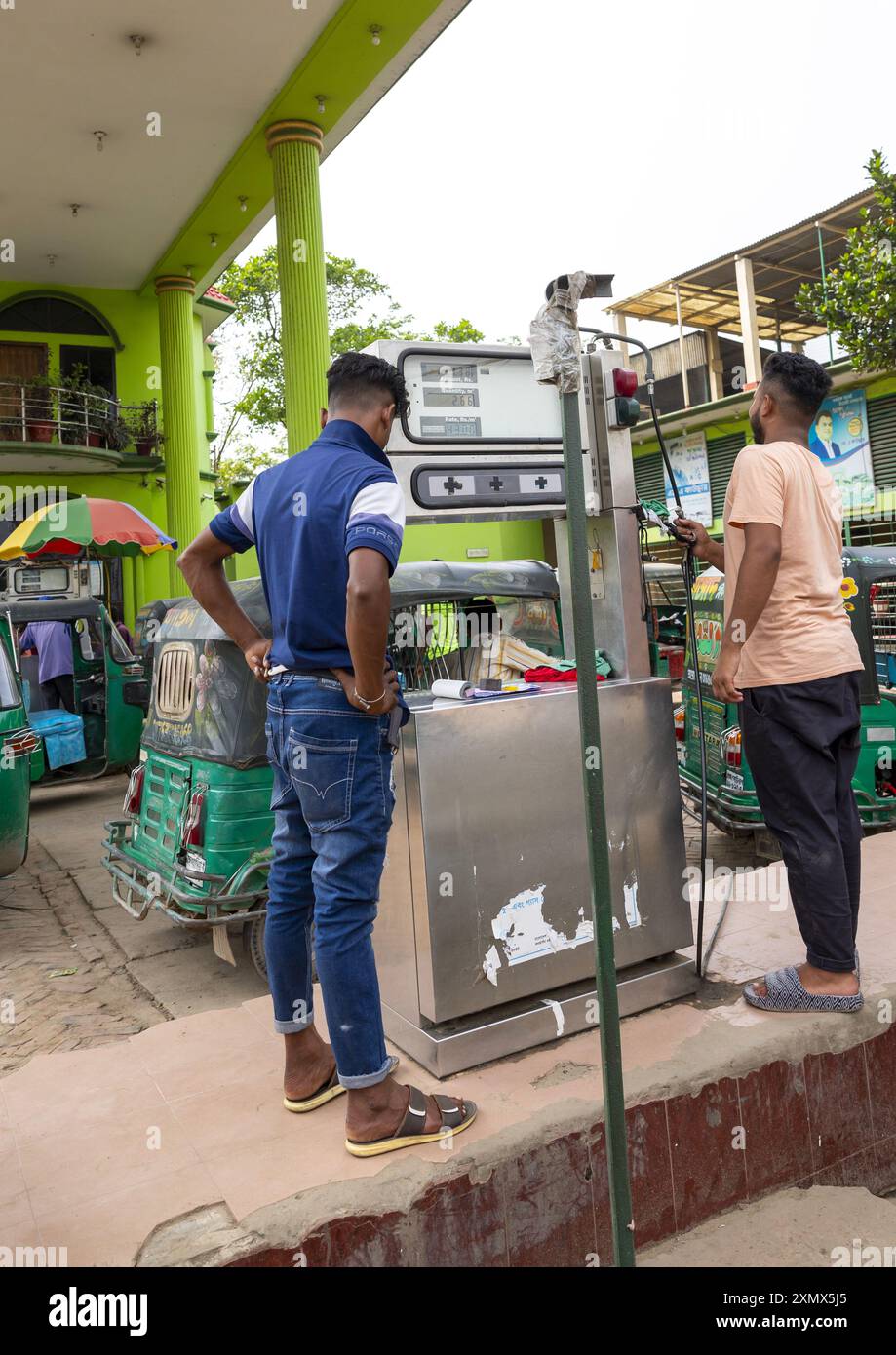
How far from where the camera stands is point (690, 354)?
2088 cm

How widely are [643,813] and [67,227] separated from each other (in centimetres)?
1713

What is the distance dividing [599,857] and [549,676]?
154cm

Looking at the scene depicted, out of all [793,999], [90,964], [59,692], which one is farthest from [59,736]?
[793,999]

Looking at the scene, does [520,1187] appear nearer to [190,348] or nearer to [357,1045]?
[357,1045]

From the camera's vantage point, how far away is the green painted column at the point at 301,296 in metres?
12.0

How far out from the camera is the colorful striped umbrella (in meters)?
11.5

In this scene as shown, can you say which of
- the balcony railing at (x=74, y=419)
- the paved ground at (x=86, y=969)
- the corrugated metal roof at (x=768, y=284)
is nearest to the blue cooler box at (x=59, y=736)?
the paved ground at (x=86, y=969)

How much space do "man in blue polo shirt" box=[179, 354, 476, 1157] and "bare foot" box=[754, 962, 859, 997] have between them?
1240 mm

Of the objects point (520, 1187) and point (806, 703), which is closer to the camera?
point (520, 1187)

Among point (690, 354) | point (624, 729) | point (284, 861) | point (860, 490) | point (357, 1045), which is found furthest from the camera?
point (690, 354)

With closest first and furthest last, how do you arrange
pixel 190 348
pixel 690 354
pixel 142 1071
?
pixel 142 1071 → pixel 190 348 → pixel 690 354

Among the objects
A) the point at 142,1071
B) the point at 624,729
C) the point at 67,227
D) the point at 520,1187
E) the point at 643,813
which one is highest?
the point at 67,227

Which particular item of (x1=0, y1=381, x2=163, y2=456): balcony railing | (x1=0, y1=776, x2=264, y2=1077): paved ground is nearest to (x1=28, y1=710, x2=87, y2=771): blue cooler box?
(x1=0, y1=776, x2=264, y2=1077): paved ground

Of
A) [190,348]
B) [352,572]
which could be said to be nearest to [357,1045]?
[352,572]
